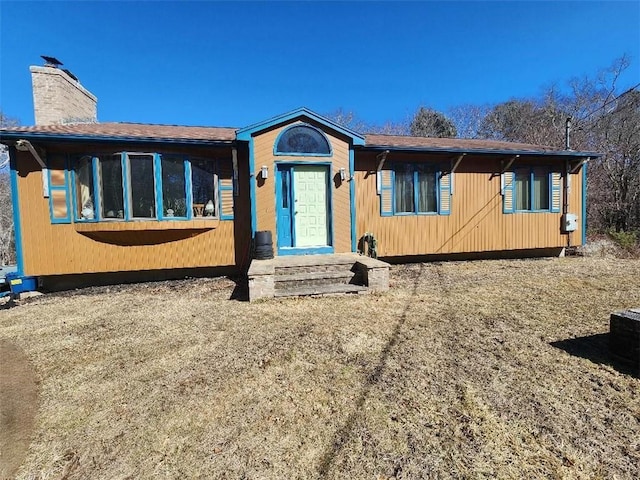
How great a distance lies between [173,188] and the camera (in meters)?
6.36

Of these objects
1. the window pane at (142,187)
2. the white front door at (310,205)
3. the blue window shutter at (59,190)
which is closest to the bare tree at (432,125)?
the white front door at (310,205)

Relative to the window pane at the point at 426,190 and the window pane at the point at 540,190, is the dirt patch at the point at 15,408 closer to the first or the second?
the window pane at the point at 426,190

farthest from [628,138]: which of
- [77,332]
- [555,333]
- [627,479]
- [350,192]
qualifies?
[77,332]

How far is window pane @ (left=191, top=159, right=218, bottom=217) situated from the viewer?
6.52 m

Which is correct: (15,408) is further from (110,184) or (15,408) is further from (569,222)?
(569,222)

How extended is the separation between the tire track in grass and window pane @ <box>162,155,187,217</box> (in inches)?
188

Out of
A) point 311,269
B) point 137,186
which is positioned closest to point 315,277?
point 311,269

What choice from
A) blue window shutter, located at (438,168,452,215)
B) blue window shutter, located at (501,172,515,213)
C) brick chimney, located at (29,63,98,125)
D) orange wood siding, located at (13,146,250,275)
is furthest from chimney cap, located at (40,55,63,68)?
blue window shutter, located at (501,172,515,213)

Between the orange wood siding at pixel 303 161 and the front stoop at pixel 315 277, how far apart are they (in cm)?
94

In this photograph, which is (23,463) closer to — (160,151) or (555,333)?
(555,333)

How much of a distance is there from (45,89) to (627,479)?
10.8 metres

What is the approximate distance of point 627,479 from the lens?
1.59 m

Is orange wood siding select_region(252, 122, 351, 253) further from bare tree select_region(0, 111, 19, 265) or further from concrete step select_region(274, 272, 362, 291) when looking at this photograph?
bare tree select_region(0, 111, 19, 265)

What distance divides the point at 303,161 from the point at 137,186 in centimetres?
325
